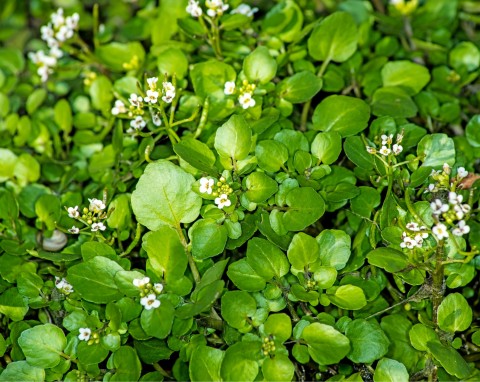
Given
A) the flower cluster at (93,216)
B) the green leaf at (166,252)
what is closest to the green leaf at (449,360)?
the green leaf at (166,252)

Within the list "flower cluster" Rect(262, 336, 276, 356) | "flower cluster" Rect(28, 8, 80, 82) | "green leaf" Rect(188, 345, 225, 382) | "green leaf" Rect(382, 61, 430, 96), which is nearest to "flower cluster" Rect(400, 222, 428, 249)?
"flower cluster" Rect(262, 336, 276, 356)

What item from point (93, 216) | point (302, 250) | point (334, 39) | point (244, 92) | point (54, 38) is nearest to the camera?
point (302, 250)

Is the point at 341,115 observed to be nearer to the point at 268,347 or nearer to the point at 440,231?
the point at 440,231

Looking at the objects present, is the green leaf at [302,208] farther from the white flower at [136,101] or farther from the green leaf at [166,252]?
the white flower at [136,101]

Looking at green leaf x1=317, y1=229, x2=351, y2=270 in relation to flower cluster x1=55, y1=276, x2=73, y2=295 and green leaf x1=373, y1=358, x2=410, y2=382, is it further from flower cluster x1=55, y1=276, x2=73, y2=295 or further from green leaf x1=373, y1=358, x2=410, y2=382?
flower cluster x1=55, y1=276, x2=73, y2=295

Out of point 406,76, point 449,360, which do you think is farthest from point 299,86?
point 449,360

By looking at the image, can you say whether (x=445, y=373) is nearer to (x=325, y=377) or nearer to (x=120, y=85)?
(x=325, y=377)
